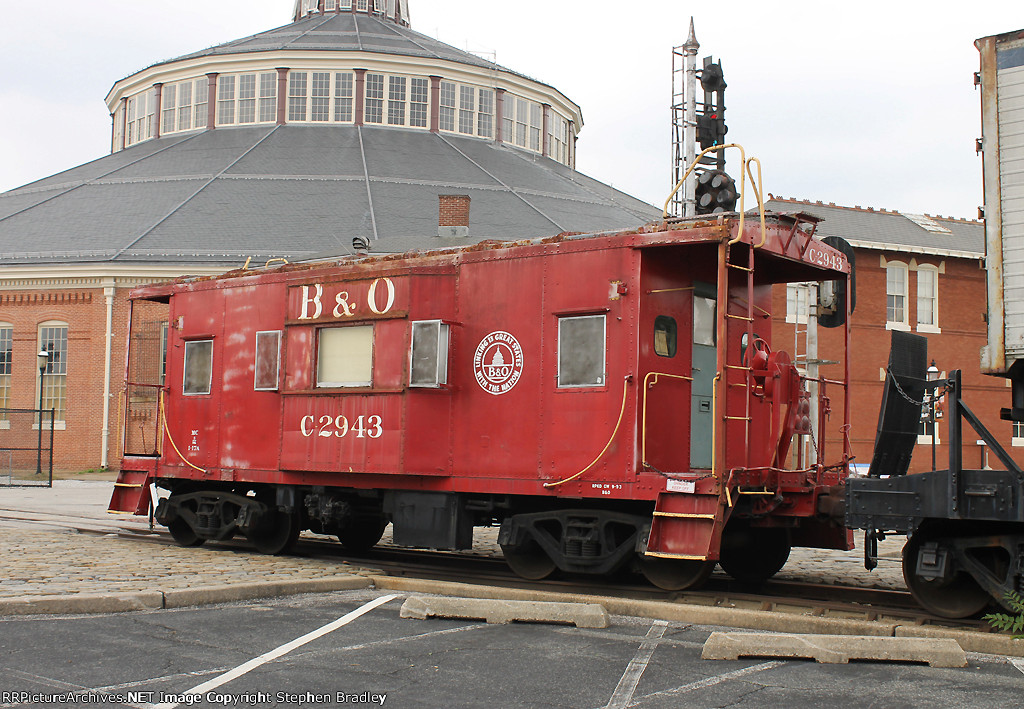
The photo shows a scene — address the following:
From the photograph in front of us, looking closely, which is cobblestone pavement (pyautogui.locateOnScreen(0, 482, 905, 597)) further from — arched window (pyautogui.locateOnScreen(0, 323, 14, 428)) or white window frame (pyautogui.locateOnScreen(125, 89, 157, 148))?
white window frame (pyautogui.locateOnScreen(125, 89, 157, 148))

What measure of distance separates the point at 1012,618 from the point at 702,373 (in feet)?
13.6

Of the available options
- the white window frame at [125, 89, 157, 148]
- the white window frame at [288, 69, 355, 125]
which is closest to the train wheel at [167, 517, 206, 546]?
the white window frame at [288, 69, 355, 125]

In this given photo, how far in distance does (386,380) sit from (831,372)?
25399 millimetres

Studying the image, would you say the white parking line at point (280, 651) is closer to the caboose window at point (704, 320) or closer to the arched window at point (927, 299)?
the caboose window at point (704, 320)

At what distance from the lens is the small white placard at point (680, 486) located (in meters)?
10.0

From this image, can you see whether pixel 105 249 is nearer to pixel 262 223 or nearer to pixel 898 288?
pixel 262 223

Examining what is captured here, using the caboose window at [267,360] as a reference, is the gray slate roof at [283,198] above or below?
above

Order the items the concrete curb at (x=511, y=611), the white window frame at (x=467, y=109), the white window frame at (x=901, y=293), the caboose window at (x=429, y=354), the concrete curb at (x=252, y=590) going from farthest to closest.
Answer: the white window frame at (x=467, y=109), the white window frame at (x=901, y=293), the caboose window at (x=429, y=354), the concrete curb at (x=252, y=590), the concrete curb at (x=511, y=611)

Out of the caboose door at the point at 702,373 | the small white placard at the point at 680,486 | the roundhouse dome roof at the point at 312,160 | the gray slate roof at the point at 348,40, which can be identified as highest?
the gray slate roof at the point at 348,40

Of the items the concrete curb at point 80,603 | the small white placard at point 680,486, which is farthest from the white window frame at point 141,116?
the small white placard at point 680,486

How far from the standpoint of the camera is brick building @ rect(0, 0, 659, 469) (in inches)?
1379

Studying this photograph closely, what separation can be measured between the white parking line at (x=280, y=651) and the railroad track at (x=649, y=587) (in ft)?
6.66

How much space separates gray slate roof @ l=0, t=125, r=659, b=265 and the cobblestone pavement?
1564cm

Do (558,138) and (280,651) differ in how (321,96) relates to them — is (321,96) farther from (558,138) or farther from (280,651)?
(280,651)
